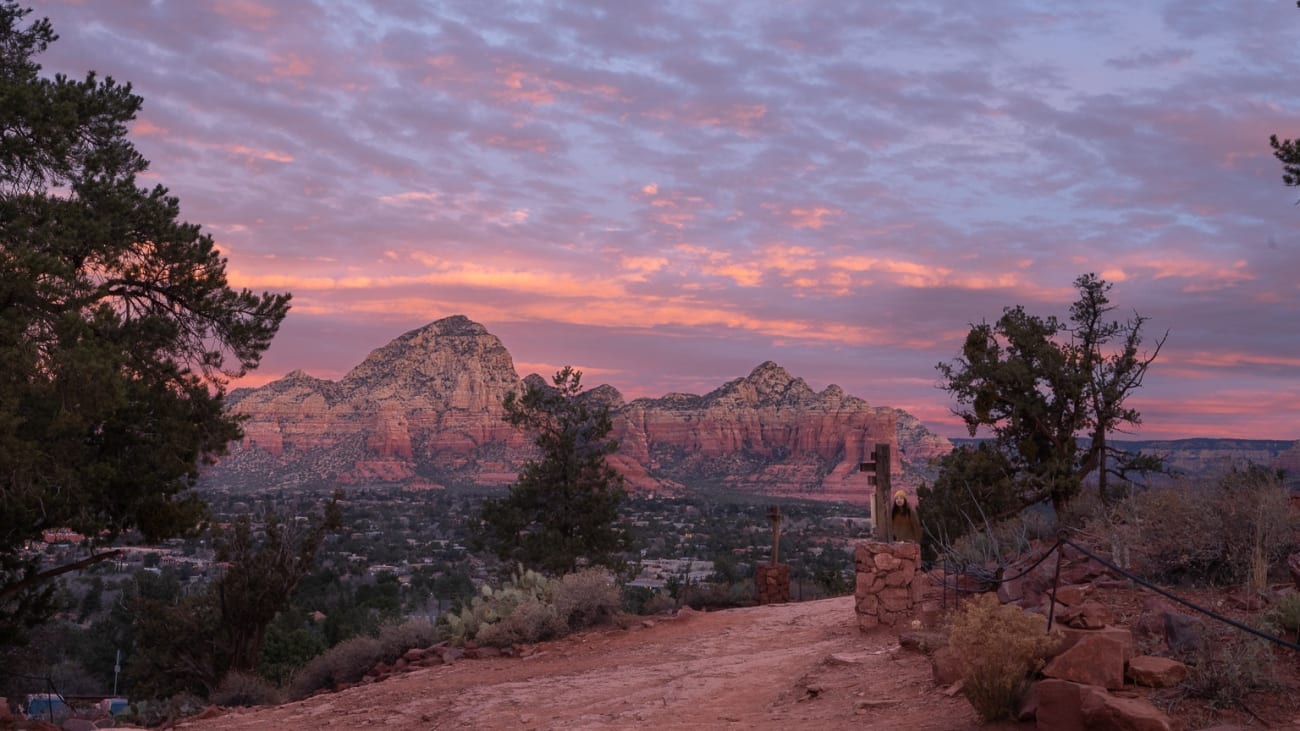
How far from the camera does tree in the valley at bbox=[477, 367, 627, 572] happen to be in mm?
28281

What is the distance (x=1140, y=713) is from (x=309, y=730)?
373 inches

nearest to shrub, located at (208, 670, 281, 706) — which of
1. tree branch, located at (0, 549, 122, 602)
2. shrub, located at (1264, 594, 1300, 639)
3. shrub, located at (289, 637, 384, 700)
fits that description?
shrub, located at (289, 637, 384, 700)

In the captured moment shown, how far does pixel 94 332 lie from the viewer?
15.5 metres

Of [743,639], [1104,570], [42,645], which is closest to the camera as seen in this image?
[1104,570]

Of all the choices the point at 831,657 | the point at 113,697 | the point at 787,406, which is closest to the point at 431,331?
the point at 787,406

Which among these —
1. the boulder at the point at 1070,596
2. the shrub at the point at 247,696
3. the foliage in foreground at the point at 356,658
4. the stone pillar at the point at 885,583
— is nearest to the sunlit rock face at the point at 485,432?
the foliage in foreground at the point at 356,658

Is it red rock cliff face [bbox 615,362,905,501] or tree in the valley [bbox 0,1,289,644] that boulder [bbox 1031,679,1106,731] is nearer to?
tree in the valley [bbox 0,1,289,644]

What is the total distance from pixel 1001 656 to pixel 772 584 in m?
16.3

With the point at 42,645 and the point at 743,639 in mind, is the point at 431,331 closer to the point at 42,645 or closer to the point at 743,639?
the point at 42,645

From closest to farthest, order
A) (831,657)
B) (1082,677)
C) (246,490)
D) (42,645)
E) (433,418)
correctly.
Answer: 1. (1082,677)
2. (831,657)
3. (42,645)
4. (246,490)
5. (433,418)

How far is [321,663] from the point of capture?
17453 millimetres

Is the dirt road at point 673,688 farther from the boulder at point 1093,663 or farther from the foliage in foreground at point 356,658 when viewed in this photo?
the foliage in foreground at point 356,658

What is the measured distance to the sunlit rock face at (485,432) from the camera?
9950 cm

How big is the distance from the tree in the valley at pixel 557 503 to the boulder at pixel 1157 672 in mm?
21140
